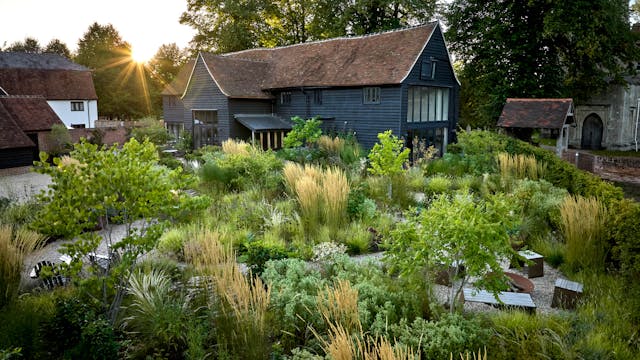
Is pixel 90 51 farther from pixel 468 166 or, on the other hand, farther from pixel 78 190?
pixel 78 190

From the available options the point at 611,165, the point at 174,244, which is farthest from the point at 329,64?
the point at 174,244

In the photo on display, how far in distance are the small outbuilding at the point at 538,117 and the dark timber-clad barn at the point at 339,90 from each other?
11.6ft

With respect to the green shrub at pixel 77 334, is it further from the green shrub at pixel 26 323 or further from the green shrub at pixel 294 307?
the green shrub at pixel 294 307

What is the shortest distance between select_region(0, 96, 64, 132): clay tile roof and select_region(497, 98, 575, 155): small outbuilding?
2087 cm

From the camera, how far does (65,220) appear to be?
4.31m

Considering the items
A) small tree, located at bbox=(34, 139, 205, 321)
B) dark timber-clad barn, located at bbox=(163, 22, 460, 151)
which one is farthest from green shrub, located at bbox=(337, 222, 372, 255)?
dark timber-clad barn, located at bbox=(163, 22, 460, 151)

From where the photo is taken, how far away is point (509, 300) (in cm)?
519

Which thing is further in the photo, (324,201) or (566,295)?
(324,201)

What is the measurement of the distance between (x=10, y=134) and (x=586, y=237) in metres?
20.1

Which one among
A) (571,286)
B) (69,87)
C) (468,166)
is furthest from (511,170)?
(69,87)

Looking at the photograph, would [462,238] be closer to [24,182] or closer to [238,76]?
[24,182]

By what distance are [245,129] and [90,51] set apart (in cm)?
3077

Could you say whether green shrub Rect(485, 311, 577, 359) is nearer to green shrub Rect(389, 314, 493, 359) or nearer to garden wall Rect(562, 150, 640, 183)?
green shrub Rect(389, 314, 493, 359)

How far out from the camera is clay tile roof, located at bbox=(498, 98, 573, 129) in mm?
17938
